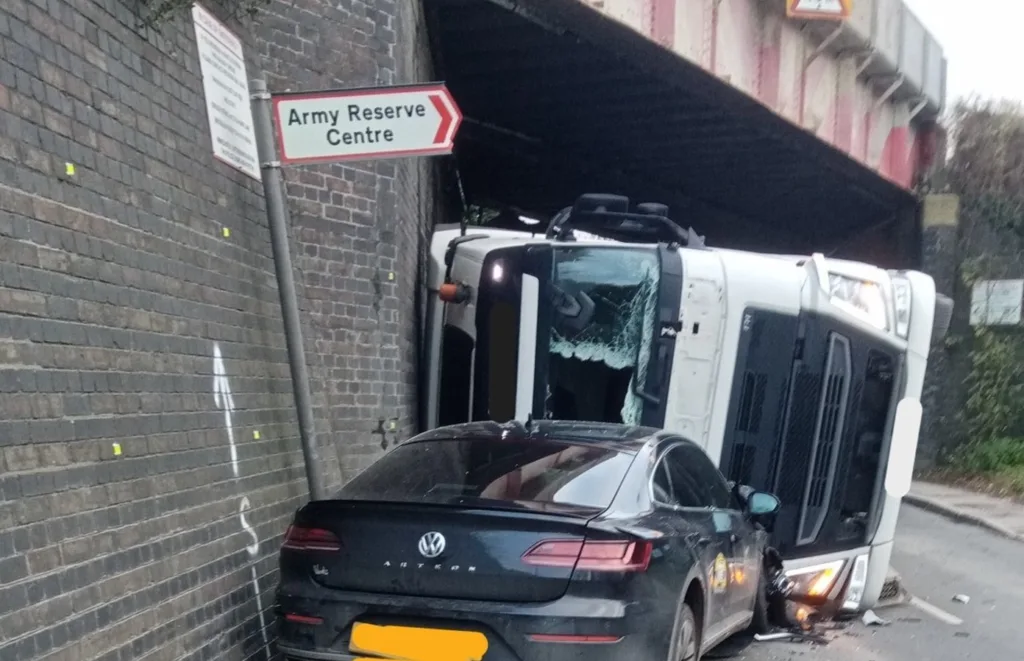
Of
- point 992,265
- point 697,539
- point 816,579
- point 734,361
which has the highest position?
point 992,265

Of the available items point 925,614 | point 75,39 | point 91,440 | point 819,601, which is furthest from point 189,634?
point 925,614

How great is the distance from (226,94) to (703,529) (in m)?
3.42

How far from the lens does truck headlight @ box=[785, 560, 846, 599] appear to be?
795 cm

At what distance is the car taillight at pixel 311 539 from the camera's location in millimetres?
4465

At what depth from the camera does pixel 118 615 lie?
401 centimetres

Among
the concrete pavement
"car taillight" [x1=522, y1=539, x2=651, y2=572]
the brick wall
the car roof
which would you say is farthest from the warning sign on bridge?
"car taillight" [x1=522, y1=539, x2=651, y2=572]

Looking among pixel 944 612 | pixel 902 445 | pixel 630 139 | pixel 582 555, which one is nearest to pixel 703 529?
pixel 582 555

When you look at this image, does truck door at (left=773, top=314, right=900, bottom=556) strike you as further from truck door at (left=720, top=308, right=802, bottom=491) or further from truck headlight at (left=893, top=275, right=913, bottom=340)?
truck headlight at (left=893, top=275, right=913, bottom=340)

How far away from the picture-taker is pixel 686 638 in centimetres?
490

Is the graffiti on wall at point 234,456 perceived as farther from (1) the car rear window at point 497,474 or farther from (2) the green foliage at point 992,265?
(2) the green foliage at point 992,265

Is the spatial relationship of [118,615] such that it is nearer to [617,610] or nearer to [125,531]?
[125,531]

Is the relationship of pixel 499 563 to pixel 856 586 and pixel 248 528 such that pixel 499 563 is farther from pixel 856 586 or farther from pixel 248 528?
pixel 856 586

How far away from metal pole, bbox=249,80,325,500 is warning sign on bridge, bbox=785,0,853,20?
9034 millimetres

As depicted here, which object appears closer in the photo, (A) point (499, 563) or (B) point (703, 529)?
(A) point (499, 563)
